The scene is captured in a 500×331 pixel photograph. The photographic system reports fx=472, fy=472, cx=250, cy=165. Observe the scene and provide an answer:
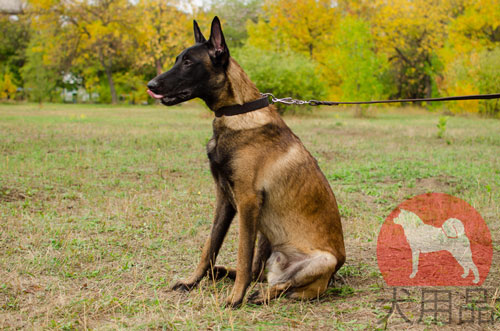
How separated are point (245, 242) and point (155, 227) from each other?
232 centimetres

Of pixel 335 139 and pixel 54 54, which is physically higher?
pixel 54 54

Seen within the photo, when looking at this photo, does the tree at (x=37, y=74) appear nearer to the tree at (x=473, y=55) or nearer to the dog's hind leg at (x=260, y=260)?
the tree at (x=473, y=55)

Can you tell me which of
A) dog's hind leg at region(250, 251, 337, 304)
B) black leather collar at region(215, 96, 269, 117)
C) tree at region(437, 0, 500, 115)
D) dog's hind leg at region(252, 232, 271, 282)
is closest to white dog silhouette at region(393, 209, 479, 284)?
dog's hind leg at region(250, 251, 337, 304)

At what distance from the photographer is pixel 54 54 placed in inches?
1483

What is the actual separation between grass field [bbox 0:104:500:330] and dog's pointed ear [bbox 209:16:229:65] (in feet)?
5.54

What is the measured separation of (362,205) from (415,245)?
2073 millimetres

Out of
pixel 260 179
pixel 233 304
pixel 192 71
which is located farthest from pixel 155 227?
pixel 192 71

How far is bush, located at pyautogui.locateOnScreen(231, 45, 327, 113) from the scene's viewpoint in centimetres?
2127

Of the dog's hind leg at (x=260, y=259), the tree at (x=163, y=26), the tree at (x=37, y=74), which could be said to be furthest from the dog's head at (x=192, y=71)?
the tree at (x=37, y=74)

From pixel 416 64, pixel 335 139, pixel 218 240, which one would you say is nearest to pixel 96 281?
pixel 218 240

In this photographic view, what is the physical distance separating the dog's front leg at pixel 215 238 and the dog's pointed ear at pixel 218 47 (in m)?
0.94

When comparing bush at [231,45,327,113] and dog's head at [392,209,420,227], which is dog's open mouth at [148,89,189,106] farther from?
bush at [231,45,327,113]

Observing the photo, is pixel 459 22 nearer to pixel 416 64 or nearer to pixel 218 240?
pixel 416 64

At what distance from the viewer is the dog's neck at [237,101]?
11.0 feet
